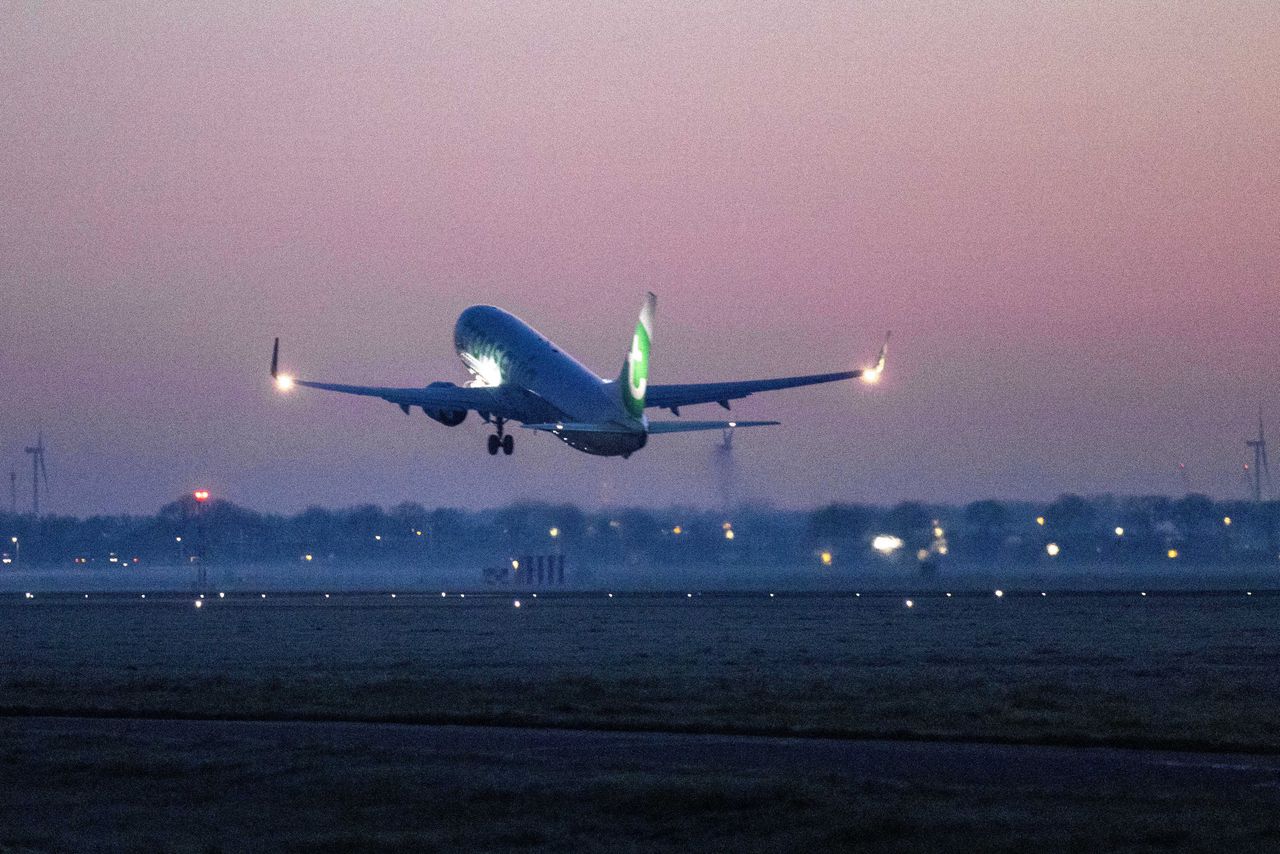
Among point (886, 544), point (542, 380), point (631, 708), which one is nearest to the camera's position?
point (631, 708)

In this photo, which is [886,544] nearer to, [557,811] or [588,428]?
[588,428]

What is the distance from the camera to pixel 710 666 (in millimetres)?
47562

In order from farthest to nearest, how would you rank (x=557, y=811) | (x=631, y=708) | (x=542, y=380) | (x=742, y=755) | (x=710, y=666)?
(x=542, y=380), (x=710, y=666), (x=631, y=708), (x=742, y=755), (x=557, y=811)

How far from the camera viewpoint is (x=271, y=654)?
54.3m

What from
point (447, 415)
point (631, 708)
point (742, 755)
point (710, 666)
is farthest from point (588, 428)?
point (742, 755)

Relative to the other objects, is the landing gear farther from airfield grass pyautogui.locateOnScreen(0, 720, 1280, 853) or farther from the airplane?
airfield grass pyautogui.locateOnScreen(0, 720, 1280, 853)

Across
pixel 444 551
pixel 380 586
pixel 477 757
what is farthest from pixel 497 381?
pixel 444 551

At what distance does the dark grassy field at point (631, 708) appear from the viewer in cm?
2162

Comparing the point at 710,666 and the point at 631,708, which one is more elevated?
Answer: the point at 710,666

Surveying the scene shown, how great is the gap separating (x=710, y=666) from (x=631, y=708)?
11.4m

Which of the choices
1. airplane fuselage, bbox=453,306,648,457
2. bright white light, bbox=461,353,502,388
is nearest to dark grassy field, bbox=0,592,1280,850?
airplane fuselage, bbox=453,306,648,457

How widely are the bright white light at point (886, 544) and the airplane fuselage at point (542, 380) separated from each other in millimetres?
33067

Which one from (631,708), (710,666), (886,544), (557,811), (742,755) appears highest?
(886,544)

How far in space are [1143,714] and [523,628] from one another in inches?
1342
